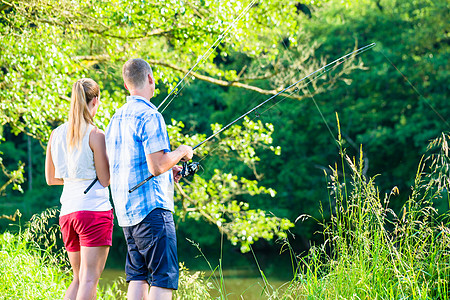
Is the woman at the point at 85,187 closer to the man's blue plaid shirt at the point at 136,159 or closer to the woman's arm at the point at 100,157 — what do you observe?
the woman's arm at the point at 100,157

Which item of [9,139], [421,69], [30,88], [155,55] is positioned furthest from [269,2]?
[9,139]

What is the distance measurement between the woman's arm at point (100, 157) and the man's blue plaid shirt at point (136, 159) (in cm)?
19

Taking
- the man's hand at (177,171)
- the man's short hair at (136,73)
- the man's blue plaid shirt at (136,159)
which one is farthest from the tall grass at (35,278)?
the man's short hair at (136,73)

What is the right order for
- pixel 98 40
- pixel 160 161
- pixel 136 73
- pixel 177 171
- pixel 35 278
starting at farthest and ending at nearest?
pixel 98 40
pixel 35 278
pixel 177 171
pixel 136 73
pixel 160 161

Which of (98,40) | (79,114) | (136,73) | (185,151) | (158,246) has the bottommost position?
(158,246)

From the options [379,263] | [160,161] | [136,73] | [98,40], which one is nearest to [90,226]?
[160,161]

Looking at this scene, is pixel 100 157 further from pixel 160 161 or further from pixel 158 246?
pixel 158 246

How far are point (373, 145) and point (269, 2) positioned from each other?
1171 cm

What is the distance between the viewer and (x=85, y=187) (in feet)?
8.36

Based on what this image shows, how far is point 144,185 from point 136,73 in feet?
1.64

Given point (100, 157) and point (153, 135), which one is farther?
point (100, 157)

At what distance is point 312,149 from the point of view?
18812 mm

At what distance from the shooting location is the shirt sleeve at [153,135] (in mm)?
2223

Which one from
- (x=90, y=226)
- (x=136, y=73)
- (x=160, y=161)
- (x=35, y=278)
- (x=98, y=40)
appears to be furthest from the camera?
(x=98, y=40)
